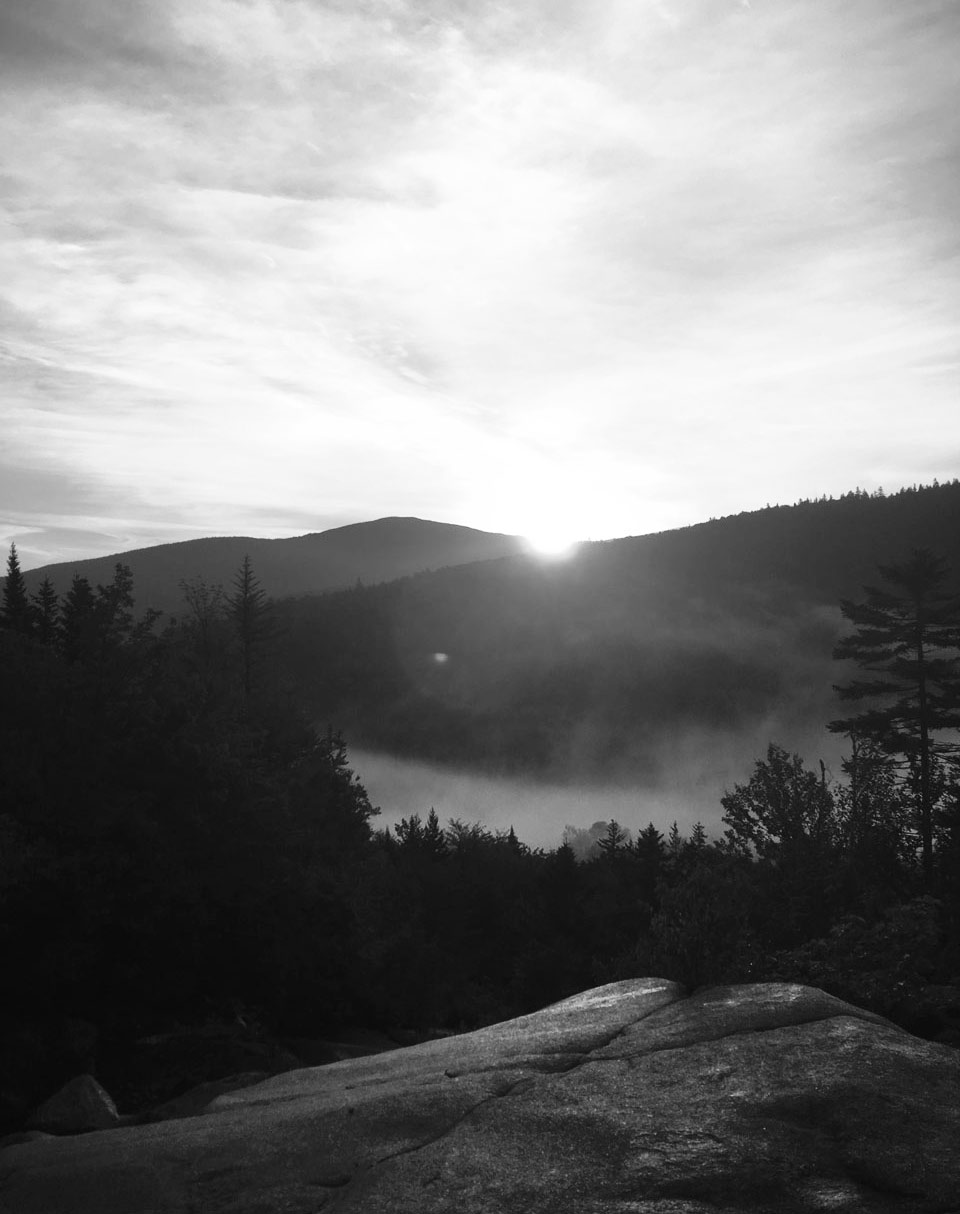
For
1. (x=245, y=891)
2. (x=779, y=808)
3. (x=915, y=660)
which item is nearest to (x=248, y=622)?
(x=915, y=660)

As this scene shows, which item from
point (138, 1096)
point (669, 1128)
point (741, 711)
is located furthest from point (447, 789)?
point (669, 1128)

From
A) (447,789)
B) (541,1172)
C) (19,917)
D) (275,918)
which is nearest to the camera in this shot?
(541,1172)

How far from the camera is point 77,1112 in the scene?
856cm

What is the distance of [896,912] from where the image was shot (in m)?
10.9

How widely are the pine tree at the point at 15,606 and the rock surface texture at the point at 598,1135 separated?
2866cm

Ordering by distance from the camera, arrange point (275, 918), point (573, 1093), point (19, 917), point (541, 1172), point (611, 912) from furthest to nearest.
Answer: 1. point (611, 912)
2. point (275, 918)
3. point (19, 917)
4. point (573, 1093)
5. point (541, 1172)

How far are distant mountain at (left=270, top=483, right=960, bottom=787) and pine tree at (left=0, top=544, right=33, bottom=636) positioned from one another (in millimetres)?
77529

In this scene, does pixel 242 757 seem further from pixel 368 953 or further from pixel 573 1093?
pixel 573 1093

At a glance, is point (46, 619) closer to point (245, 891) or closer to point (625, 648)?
point (245, 891)

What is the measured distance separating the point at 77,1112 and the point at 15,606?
126ft

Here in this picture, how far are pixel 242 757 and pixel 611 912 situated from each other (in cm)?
2021

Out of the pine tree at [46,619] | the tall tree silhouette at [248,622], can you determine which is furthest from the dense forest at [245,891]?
the tall tree silhouette at [248,622]

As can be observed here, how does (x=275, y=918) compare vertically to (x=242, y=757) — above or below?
below

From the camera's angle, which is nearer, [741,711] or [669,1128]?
[669,1128]
